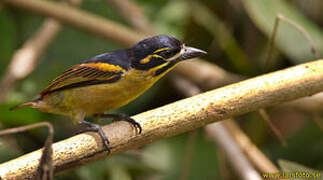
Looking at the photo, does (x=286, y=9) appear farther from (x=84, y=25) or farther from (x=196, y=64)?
(x=84, y=25)

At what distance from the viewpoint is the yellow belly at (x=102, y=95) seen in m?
2.45

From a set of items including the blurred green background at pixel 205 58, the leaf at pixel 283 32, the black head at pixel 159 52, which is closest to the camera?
the black head at pixel 159 52

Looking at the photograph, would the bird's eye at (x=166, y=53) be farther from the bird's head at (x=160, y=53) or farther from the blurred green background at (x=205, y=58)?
the blurred green background at (x=205, y=58)

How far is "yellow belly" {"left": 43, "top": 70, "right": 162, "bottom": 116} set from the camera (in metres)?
2.45

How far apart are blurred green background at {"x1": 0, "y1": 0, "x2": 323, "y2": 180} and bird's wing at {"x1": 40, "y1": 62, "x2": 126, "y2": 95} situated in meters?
0.58

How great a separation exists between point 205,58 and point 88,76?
250 cm

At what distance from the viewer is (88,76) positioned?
2.53 m

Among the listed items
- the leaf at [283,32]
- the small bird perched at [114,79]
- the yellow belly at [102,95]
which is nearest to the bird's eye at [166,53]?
the small bird perched at [114,79]

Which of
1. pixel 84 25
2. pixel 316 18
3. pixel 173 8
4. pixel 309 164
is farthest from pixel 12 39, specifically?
pixel 316 18

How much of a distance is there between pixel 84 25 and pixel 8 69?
799 millimetres

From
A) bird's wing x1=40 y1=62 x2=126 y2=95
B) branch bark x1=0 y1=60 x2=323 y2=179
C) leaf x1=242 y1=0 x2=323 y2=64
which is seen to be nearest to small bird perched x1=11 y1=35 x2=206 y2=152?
bird's wing x1=40 y1=62 x2=126 y2=95

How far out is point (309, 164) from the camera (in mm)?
3623

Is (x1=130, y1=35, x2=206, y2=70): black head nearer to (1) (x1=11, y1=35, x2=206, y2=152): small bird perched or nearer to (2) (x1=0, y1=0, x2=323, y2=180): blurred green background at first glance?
(1) (x1=11, y1=35, x2=206, y2=152): small bird perched

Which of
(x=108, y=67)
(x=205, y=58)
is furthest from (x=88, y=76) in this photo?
(x=205, y=58)
